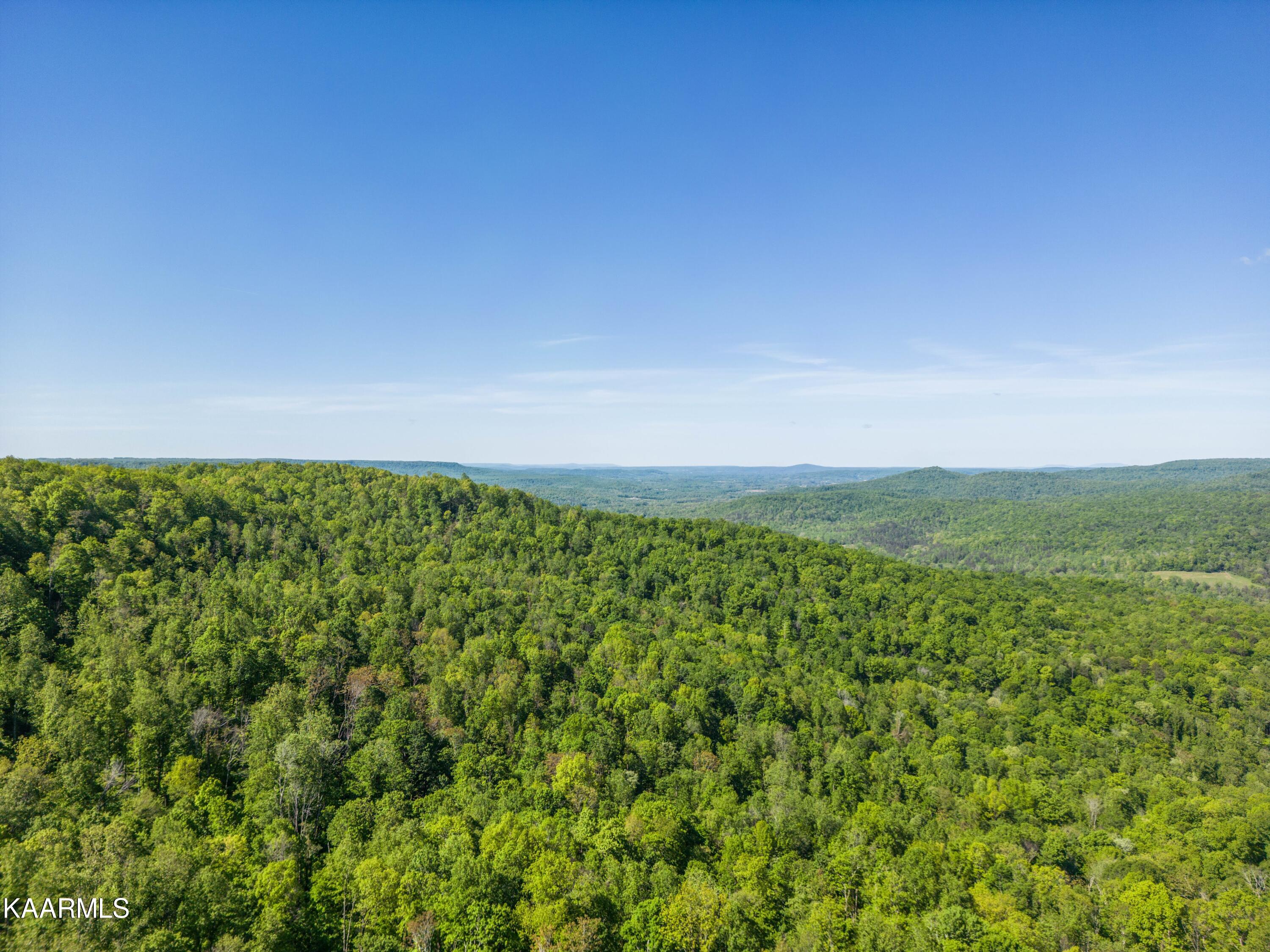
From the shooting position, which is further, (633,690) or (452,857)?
(633,690)

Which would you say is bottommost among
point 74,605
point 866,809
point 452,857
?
point 866,809

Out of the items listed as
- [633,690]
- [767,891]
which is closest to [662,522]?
[633,690]

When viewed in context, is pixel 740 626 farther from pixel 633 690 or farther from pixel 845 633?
pixel 633 690

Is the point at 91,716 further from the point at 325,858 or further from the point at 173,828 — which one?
the point at 325,858

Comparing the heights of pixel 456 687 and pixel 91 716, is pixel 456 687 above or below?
below

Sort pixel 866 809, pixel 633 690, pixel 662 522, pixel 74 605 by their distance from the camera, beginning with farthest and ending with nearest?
pixel 662 522, pixel 633 690, pixel 74 605, pixel 866 809

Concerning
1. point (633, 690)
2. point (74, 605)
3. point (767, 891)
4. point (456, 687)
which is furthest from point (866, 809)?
point (74, 605)

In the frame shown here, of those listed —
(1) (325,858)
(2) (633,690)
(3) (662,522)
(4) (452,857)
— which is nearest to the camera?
(4) (452,857)
